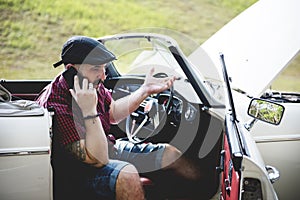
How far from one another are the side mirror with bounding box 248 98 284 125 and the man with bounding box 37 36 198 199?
45 cm

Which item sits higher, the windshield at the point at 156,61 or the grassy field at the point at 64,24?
the grassy field at the point at 64,24

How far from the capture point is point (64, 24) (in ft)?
14.3

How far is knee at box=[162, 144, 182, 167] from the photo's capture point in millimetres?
2297

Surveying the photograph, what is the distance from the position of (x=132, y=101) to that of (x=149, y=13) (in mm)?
2685

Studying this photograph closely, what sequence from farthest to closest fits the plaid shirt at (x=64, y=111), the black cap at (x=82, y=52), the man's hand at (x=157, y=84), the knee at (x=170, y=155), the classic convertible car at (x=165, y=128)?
the knee at (x=170, y=155)
the man's hand at (x=157, y=84)
the black cap at (x=82, y=52)
the plaid shirt at (x=64, y=111)
the classic convertible car at (x=165, y=128)

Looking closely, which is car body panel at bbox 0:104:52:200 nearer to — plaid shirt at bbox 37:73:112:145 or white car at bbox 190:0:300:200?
plaid shirt at bbox 37:73:112:145

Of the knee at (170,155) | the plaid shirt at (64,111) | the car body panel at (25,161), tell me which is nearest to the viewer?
the car body panel at (25,161)

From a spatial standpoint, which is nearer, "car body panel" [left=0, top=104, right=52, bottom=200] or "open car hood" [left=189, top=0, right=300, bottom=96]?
"car body panel" [left=0, top=104, right=52, bottom=200]

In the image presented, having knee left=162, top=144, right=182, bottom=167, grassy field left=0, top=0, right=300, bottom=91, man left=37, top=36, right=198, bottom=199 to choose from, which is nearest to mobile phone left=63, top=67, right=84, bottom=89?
man left=37, top=36, right=198, bottom=199

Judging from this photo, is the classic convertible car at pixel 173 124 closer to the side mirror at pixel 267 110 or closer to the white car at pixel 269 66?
the side mirror at pixel 267 110

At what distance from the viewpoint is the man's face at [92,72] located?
2051mm

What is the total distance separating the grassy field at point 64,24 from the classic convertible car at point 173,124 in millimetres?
1360

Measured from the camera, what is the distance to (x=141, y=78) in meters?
2.58

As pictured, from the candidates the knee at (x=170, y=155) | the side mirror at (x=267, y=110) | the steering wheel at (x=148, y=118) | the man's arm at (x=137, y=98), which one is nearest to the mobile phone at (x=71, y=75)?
the man's arm at (x=137, y=98)
